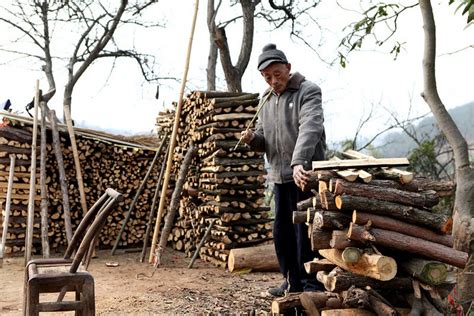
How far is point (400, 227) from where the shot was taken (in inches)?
154

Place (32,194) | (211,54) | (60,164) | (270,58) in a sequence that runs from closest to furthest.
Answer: (270,58), (32,194), (60,164), (211,54)

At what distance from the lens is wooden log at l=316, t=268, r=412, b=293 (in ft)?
12.9

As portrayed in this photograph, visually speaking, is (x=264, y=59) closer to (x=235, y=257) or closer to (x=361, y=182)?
(x=361, y=182)

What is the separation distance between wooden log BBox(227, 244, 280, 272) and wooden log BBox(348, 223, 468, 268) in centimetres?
335

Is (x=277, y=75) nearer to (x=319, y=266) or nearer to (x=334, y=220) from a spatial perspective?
(x=334, y=220)

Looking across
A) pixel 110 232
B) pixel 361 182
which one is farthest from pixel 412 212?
pixel 110 232

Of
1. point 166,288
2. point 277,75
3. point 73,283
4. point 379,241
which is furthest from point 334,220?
point 166,288

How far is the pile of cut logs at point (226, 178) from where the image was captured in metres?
7.39

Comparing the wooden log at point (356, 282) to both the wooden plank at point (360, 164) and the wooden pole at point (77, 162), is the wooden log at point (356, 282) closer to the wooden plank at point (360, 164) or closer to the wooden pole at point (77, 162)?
the wooden plank at point (360, 164)

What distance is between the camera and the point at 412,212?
394 cm

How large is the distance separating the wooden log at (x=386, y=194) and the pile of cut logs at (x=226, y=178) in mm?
3411

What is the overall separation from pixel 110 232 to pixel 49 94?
2.38 metres

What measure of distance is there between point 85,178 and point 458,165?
5.83 meters

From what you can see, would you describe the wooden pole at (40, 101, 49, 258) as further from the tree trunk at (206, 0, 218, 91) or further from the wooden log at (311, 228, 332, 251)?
the tree trunk at (206, 0, 218, 91)
